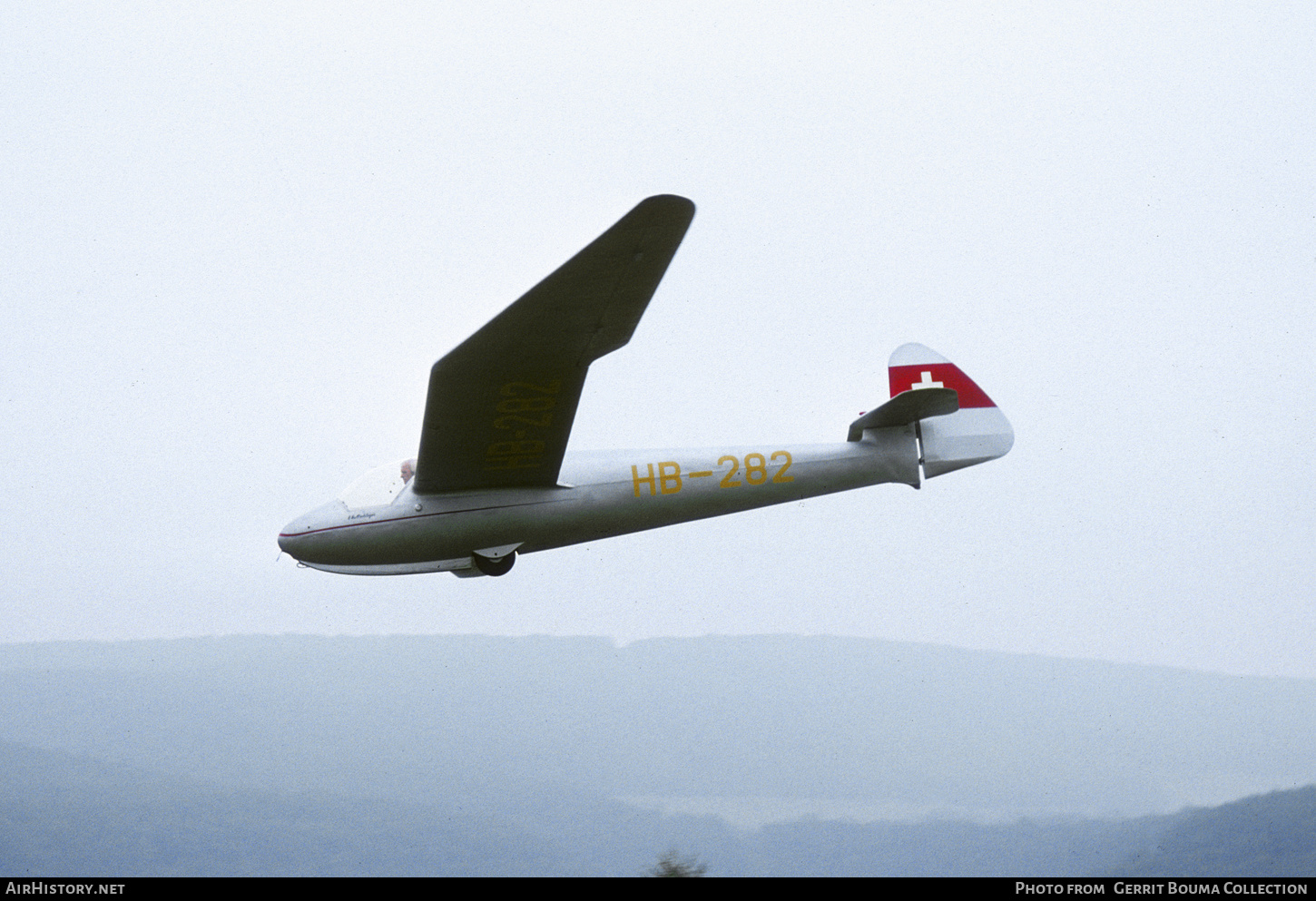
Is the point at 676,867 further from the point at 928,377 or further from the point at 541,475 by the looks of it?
the point at 928,377

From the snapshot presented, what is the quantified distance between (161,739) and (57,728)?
15981 millimetres

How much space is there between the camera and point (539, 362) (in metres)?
13.4

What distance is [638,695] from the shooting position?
177m

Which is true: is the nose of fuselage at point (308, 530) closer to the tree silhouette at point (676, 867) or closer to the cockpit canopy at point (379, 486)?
the cockpit canopy at point (379, 486)

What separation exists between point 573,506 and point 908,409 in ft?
15.5

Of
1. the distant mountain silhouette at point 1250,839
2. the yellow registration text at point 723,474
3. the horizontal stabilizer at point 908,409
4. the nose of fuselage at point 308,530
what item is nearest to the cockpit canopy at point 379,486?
the nose of fuselage at point 308,530

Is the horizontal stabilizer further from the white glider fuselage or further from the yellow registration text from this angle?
the yellow registration text

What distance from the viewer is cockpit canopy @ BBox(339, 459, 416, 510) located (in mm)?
15008

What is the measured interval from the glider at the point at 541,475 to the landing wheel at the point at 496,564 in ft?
0.06

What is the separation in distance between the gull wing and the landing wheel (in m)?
1.09

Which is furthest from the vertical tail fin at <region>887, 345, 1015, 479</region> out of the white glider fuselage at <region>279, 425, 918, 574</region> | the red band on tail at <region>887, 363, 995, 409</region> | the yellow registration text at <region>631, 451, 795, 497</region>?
the yellow registration text at <region>631, 451, 795, 497</region>

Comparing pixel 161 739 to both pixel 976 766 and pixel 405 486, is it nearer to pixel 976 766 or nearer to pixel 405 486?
pixel 976 766
